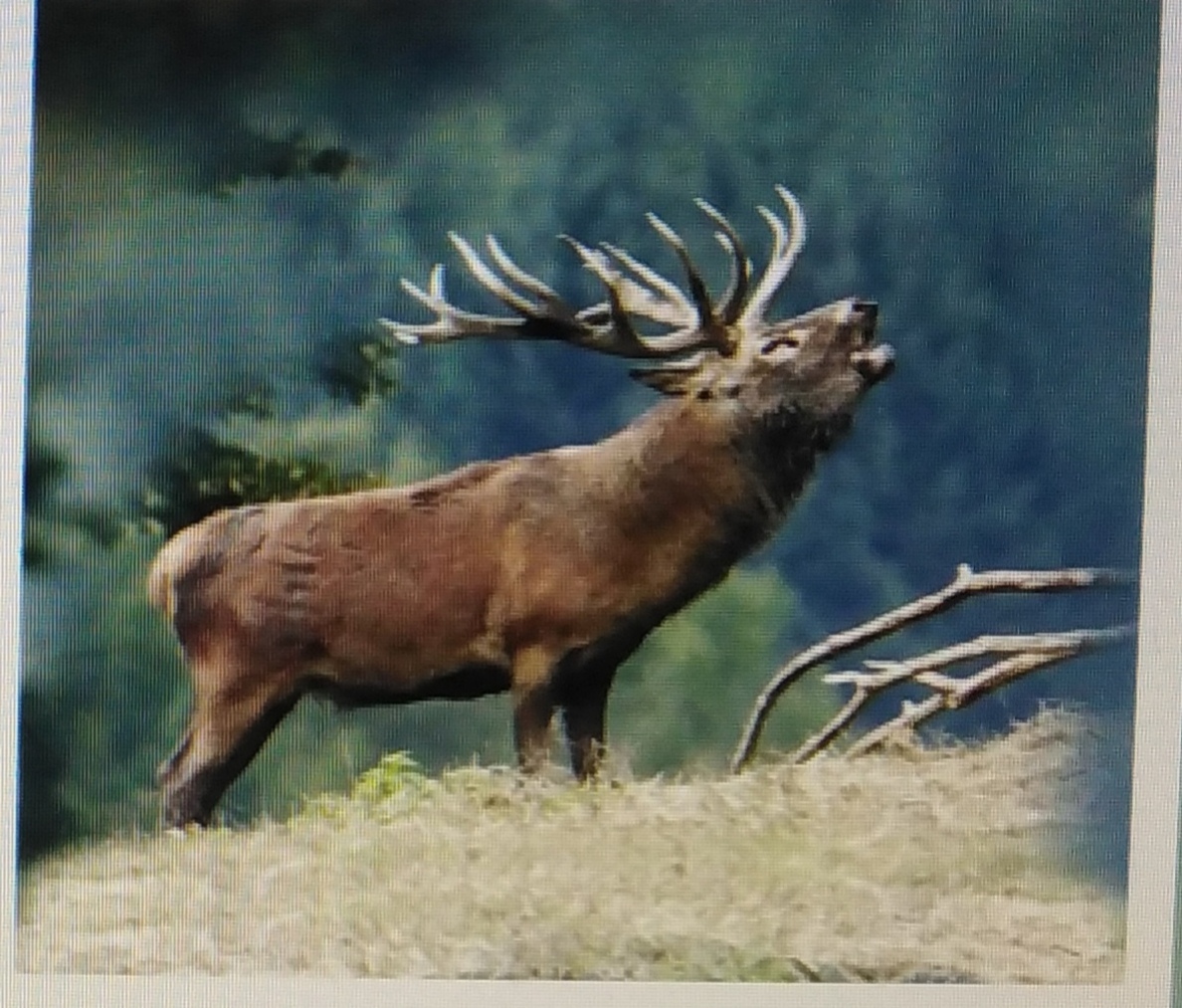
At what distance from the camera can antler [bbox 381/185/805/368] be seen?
171 cm

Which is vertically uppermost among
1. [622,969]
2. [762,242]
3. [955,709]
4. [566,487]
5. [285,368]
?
[762,242]

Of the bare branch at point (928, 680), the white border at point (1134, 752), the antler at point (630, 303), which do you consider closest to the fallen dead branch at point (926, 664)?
the bare branch at point (928, 680)

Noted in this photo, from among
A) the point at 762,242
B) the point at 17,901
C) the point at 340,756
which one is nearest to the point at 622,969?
the point at 340,756

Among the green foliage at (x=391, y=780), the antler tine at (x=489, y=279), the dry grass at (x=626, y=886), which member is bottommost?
the dry grass at (x=626, y=886)

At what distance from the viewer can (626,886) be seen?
167 cm

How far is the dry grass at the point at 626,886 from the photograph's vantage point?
1670 mm

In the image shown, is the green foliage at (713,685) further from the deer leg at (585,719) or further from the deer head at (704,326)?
the deer head at (704,326)

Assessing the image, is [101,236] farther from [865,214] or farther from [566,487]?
[865,214]

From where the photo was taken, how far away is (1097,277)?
174 cm

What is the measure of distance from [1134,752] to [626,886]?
621 millimetres

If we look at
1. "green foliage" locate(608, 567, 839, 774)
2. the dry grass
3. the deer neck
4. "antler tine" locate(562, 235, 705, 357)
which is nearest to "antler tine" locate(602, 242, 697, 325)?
"antler tine" locate(562, 235, 705, 357)

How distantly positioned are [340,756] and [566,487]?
0.41m

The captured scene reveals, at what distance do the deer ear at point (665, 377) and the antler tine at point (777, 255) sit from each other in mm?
93

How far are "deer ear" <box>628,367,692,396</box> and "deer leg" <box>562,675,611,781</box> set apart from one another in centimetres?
36
